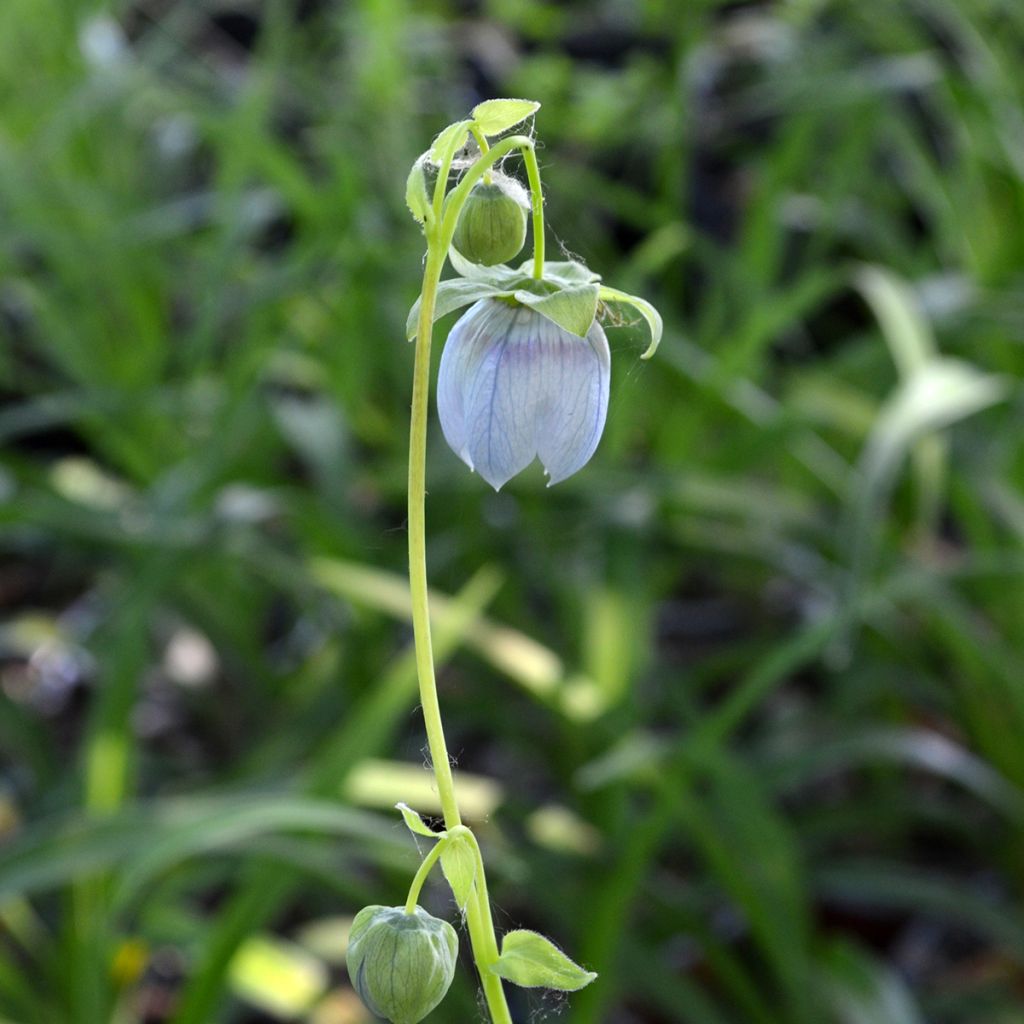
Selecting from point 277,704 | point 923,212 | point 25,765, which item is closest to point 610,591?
point 277,704

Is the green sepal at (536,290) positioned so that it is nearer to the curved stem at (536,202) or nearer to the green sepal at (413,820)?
the curved stem at (536,202)

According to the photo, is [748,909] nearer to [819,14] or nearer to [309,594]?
[309,594]

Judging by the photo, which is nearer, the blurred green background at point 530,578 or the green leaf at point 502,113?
the green leaf at point 502,113

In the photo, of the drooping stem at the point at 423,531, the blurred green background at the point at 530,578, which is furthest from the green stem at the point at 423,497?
the blurred green background at the point at 530,578

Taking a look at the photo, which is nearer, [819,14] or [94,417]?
[94,417]

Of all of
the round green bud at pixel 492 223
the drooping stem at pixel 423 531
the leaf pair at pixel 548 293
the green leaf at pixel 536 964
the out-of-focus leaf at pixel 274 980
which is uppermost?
the round green bud at pixel 492 223

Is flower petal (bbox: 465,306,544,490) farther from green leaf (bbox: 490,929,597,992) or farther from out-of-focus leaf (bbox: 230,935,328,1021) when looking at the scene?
out-of-focus leaf (bbox: 230,935,328,1021)

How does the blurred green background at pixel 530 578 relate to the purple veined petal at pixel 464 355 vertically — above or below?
below
